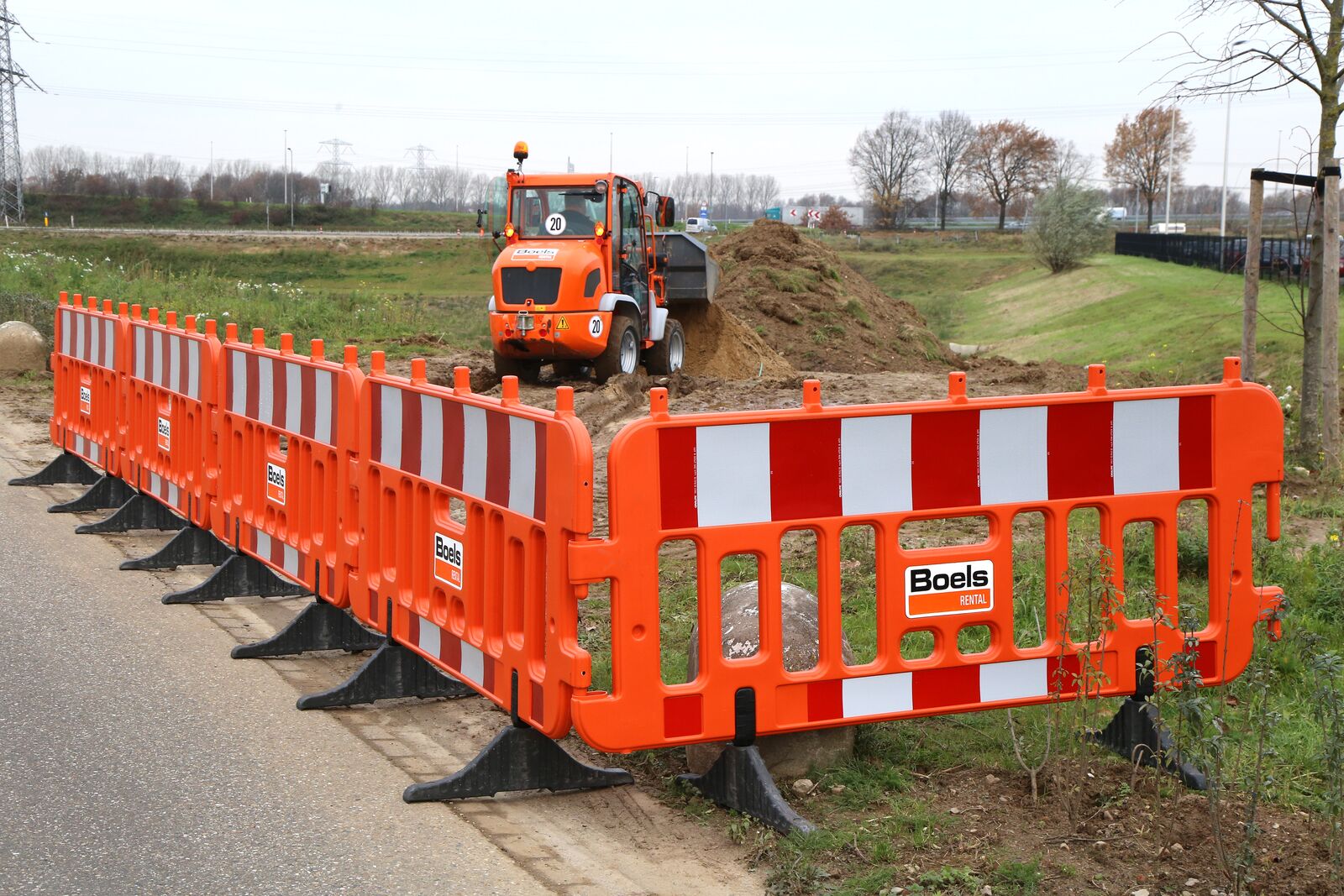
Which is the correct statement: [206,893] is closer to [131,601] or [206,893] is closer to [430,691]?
[430,691]

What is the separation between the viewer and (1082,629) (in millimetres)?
5645

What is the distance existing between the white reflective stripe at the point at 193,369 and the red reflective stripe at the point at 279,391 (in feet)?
4.31

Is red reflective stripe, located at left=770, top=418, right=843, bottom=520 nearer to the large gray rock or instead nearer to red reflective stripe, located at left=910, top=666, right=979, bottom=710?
red reflective stripe, located at left=910, top=666, right=979, bottom=710

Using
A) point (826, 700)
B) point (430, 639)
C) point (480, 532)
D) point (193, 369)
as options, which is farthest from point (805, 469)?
point (193, 369)

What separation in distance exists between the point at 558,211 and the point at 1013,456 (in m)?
15.0

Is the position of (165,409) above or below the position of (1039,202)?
below

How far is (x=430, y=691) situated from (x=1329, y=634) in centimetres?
456

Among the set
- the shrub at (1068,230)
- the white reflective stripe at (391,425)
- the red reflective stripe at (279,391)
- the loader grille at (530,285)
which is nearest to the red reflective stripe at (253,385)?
the red reflective stripe at (279,391)

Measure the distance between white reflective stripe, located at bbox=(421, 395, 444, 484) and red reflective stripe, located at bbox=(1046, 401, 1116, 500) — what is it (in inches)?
95.8

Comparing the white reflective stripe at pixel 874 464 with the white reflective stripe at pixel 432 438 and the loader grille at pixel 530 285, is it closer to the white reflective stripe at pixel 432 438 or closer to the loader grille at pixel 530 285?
the white reflective stripe at pixel 432 438

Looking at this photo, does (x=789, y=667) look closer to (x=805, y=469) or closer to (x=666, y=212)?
(x=805, y=469)

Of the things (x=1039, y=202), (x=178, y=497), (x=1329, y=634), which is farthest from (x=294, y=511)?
(x=1039, y=202)

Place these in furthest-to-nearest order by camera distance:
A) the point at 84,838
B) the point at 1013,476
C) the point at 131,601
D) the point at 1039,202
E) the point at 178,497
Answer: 1. the point at 1039,202
2. the point at 178,497
3. the point at 131,601
4. the point at 1013,476
5. the point at 84,838

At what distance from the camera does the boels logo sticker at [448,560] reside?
5.70 metres
